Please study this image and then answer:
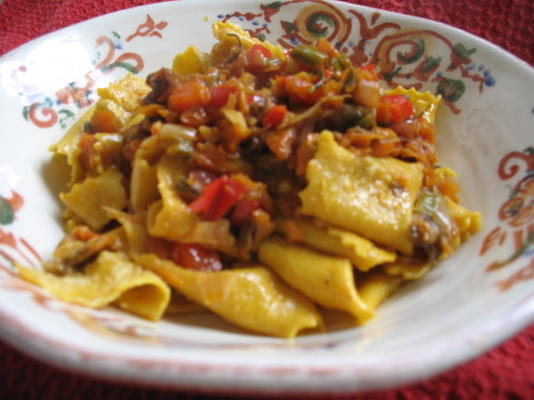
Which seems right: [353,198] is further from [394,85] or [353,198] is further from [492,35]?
[492,35]

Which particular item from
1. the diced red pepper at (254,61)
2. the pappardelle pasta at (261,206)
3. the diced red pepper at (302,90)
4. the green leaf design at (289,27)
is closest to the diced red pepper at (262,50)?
the diced red pepper at (254,61)

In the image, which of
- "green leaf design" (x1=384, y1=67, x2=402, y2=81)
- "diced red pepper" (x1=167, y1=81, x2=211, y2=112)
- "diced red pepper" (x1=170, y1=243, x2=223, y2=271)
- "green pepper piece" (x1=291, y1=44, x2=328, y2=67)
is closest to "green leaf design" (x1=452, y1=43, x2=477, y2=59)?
"green leaf design" (x1=384, y1=67, x2=402, y2=81)

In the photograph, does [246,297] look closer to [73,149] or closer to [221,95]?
[221,95]

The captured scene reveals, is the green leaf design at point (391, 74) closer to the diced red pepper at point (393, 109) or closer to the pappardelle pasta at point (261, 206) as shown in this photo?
the diced red pepper at point (393, 109)

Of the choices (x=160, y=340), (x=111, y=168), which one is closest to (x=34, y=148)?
(x=111, y=168)

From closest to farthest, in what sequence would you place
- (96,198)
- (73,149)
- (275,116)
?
(275,116)
(96,198)
(73,149)

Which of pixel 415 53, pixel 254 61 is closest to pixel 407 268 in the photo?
pixel 254 61
